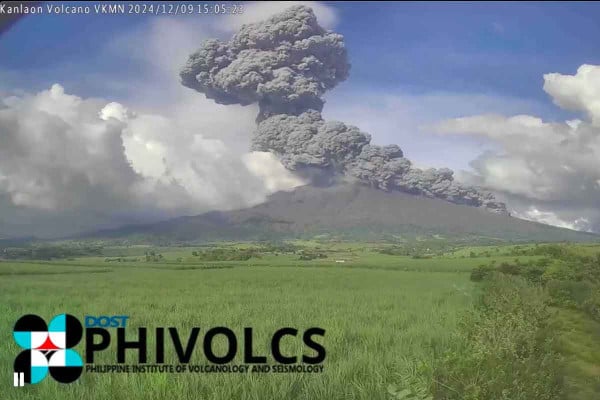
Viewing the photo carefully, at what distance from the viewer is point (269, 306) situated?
15.6 feet

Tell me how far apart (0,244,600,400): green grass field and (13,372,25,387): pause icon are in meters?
0.06

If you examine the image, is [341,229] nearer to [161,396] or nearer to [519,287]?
[519,287]

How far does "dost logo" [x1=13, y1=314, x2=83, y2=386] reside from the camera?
3.53m

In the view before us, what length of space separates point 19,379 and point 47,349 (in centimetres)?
Result: 32

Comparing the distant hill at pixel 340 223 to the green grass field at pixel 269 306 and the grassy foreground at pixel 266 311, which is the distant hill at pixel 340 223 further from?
the grassy foreground at pixel 266 311

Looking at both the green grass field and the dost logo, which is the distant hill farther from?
the dost logo

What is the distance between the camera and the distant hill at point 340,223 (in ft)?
17.0

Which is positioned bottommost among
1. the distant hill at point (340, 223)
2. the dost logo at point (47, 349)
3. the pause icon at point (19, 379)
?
the pause icon at point (19, 379)

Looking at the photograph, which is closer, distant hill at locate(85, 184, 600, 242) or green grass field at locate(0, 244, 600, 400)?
green grass field at locate(0, 244, 600, 400)

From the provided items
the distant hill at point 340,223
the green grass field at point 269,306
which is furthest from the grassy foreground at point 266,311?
the distant hill at point 340,223

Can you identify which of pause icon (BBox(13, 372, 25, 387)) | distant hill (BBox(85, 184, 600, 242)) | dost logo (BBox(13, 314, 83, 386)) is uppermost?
distant hill (BBox(85, 184, 600, 242))

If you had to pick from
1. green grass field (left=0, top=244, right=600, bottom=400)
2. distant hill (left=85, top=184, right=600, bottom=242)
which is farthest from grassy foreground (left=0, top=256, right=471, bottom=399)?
distant hill (left=85, top=184, right=600, bottom=242)

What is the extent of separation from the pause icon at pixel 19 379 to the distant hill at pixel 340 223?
1660mm

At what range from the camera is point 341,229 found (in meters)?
6.84
